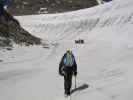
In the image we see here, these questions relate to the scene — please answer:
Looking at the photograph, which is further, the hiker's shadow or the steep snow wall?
the steep snow wall

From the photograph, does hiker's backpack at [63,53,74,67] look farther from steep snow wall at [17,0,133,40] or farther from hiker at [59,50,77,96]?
steep snow wall at [17,0,133,40]

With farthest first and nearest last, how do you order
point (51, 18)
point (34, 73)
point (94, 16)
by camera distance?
point (51, 18) → point (94, 16) → point (34, 73)

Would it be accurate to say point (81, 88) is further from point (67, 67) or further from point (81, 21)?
point (81, 21)

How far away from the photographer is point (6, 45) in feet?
82.6

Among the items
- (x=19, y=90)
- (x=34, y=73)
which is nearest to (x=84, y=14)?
(x=34, y=73)

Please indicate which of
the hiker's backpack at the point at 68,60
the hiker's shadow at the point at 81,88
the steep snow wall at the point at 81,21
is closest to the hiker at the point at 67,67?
the hiker's backpack at the point at 68,60

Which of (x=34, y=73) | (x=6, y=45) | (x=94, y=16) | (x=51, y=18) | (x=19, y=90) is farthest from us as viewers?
(x=51, y=18)

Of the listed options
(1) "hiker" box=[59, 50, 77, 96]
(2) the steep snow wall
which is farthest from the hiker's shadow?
(2) the steep snow wall

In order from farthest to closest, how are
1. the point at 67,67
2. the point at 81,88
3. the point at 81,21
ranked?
1. the point at 81,21
2. the point at 81,88
3. the point at 67,67

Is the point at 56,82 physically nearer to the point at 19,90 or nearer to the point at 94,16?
the point at 19,90

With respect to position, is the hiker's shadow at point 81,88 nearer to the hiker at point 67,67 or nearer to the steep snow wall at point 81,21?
the hiker at point 67,67

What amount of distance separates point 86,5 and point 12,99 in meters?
77.7

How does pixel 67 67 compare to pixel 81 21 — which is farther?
pixel 81 21

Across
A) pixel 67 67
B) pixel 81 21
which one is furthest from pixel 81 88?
pixel 81 21
